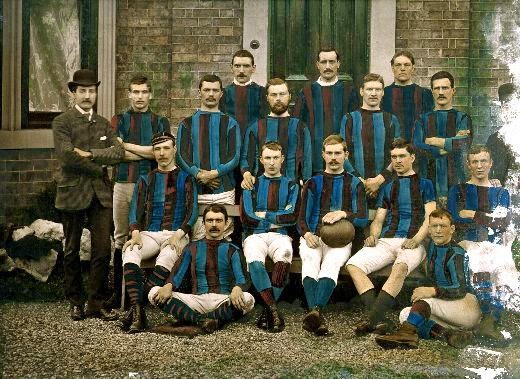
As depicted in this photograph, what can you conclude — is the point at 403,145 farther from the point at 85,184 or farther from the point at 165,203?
the point at 85,184

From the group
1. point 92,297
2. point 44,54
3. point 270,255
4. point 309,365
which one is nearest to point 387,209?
point 270,255

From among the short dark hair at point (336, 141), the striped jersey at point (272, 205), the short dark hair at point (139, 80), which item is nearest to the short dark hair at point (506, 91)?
the short dark hair at point (336, 141)

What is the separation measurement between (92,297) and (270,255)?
1.32 metres

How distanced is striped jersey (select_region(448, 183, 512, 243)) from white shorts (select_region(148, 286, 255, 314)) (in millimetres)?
1479

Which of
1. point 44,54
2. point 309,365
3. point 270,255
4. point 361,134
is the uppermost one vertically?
point 44,54

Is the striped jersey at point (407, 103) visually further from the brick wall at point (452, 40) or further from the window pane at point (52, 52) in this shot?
the window pane at point (52, 52)

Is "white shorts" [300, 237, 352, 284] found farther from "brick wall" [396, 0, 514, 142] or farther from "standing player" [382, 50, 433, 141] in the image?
"brick wall" [396, 0, 514, 142]

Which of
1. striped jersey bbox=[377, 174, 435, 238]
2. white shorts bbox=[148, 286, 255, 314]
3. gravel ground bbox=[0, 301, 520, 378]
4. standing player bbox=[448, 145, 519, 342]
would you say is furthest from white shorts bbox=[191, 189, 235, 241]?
standing player bbox=[448, 145, 519, 342]

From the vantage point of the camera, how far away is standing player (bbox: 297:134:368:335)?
5.21 meters

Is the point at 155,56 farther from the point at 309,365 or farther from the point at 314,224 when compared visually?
the point at 309,365

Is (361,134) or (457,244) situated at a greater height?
(361,134)

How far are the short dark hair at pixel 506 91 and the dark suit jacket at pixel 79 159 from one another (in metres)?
2.63

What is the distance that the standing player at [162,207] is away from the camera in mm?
5359

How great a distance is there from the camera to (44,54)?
19.8 feet
